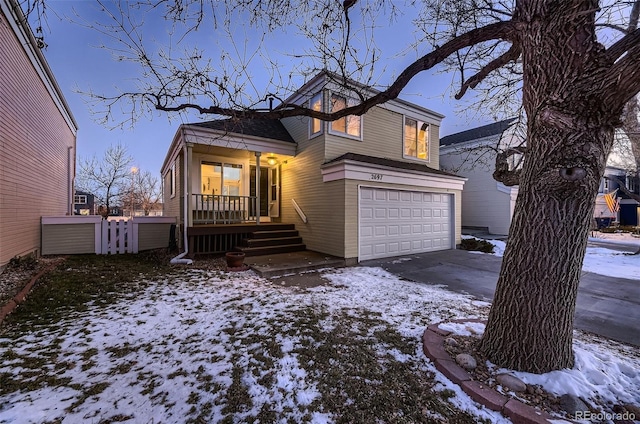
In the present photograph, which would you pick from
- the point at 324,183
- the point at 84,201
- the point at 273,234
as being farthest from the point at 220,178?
the point at 84,201

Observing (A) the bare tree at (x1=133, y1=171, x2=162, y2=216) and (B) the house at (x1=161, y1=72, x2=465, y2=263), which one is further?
(A) the bare tree at (x1=133, y1=171, x2=162, y2=216)

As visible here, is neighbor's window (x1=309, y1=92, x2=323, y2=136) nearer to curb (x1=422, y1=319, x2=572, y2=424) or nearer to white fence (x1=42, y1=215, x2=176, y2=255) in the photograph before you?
white fence (x1=42, y1=215, x2=176, y2=255)

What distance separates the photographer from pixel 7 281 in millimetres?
4676

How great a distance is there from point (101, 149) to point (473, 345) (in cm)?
2805

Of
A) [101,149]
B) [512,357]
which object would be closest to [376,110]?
[512,357]

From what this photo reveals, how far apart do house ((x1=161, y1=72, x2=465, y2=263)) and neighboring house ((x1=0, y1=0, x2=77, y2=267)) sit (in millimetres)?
3254

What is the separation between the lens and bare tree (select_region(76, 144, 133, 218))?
21.1 meters

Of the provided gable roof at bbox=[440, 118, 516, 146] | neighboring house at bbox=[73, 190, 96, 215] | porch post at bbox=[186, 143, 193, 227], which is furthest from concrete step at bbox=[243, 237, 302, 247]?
neighboring house at bbox=[73, 190, 96, 215]

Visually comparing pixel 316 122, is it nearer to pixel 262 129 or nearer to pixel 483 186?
pixel 262 129

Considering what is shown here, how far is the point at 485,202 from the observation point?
14.1 meters

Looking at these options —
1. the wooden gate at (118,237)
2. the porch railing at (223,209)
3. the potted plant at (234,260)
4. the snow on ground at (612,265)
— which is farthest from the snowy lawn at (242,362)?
the snow on ground at (612,265)

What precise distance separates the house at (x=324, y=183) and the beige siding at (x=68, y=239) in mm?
2596

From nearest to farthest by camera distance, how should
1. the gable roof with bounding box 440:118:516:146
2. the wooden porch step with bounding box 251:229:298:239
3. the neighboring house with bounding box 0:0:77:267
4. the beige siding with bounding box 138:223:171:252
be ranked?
1. the neighboring house with bounding box 0:0:77:267
2. the wooden porch step with bounding box 251:229:298:239
3. the beige siding with bounding box 138:223:171:252
4. the gable roof with bounding box 440:118:516:146

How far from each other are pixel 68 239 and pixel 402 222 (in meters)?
10.2
